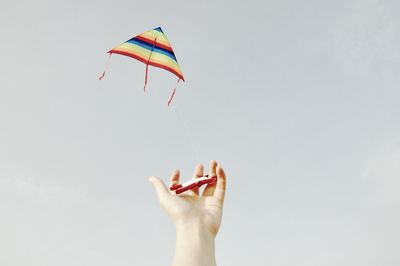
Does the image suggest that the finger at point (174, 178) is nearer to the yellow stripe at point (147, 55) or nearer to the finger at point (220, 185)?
the finger at point (220, 185)

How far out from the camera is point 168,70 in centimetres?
1232

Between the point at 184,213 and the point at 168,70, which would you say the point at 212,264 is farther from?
the point at 168,70

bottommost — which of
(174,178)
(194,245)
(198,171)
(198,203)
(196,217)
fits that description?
(194,245)

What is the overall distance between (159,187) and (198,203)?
64 cm

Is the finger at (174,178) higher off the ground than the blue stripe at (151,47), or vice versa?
the blue stripe at (151,47)

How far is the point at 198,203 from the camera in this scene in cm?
594

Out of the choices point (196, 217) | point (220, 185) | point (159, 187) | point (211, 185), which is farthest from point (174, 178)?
point (196, 217)

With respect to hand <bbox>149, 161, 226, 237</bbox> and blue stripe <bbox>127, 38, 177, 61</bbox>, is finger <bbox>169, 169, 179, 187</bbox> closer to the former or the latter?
hand <bbox>149, 161, 226, 237</bbox>

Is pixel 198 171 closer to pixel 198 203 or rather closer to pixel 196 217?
pixel 198 203

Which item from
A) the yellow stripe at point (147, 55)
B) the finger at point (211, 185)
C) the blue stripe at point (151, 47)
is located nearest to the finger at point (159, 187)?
the finger at point (211, 185)

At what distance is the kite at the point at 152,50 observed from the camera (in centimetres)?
1224

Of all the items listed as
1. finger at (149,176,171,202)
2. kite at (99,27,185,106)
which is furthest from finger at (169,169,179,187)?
kite at (99,27,185,106)

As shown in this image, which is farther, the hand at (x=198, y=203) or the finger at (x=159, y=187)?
the finger at (x=159, y=187)

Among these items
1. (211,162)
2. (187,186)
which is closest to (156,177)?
(187,186)
